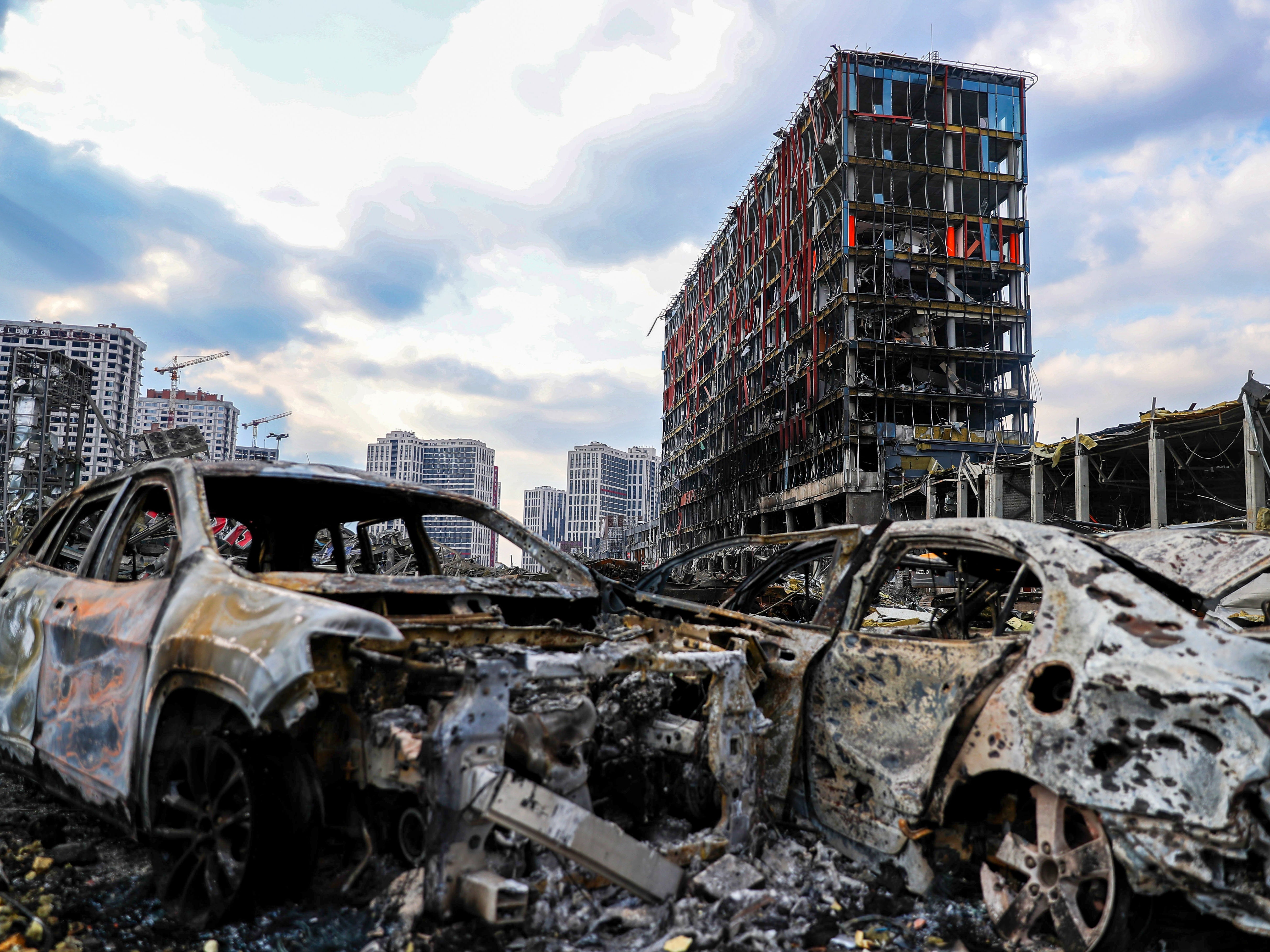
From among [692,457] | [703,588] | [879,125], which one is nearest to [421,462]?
[692,457]

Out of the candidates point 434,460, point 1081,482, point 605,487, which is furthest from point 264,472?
point 605,487

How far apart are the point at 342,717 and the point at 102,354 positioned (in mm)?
115949

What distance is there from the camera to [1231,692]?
2.15m

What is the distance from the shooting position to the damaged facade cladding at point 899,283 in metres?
36.6

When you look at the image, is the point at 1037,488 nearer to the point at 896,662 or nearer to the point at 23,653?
the point at 896,662

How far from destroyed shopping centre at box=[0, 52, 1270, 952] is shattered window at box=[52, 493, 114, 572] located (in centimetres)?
3

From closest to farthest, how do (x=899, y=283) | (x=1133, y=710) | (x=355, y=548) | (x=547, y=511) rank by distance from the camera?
(x=1133, y=710) < (x=355, y=548) < (x=899, y=283) < (x=547, y=511)

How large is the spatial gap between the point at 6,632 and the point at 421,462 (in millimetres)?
128245

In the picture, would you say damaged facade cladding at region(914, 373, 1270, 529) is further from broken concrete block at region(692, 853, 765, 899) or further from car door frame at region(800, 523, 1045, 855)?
broken concrete block at region(692, 853, 765, 899)

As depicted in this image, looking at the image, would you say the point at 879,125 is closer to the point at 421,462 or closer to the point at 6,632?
the point at 6,632

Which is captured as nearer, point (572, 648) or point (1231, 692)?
point (1231, 692)

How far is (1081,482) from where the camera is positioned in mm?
18531

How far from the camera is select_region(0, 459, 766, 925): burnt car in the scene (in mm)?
2312

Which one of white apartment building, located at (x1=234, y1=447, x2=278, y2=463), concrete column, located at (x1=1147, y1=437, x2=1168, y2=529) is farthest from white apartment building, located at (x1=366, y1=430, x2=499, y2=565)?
concrete column, located at (x1=1147, y1=437, x2=1168, y2=529)
